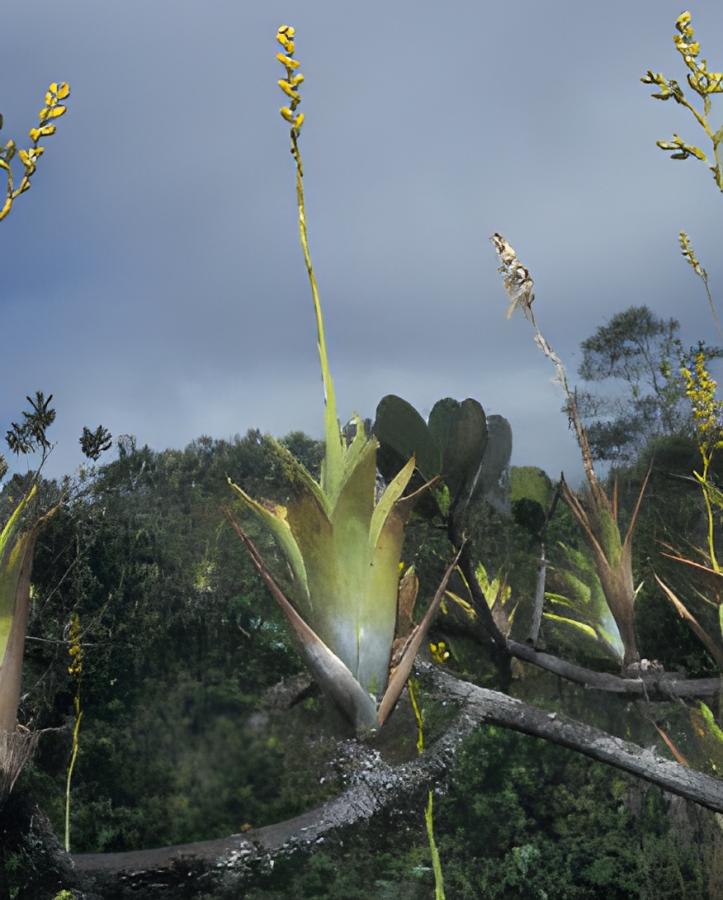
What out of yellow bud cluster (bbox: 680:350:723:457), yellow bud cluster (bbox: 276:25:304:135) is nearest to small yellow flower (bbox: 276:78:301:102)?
yellow bud cluster (bbox: 276:25:304:135)

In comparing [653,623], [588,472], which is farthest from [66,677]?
[588,472]

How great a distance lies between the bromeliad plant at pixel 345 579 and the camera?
94 centimetres

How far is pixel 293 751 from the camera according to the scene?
2.00 meters

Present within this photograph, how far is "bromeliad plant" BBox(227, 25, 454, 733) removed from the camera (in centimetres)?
94

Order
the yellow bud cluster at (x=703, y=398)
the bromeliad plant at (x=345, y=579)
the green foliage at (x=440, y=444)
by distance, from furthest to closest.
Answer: the yellow bud cluster at (x=703, y=398) → the green foliage at (x=440, y=444) → the bromeliad plant at (x=345, y=579)

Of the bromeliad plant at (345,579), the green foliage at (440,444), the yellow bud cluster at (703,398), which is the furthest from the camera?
the yellow bud cluster at (703,398)

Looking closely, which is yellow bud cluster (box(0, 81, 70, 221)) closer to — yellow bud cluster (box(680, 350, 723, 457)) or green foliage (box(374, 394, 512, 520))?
green foliage (box(374, 394, 512, 520))

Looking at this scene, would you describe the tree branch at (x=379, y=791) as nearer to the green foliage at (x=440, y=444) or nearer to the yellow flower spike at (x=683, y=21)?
the green foliage at (x=440, y=444)

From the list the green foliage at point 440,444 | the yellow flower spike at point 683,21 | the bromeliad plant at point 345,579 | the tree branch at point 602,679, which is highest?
the yellow flower spike at point 683,21

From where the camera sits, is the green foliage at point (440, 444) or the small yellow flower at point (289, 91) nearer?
the small yellow flower at point (289, 91)

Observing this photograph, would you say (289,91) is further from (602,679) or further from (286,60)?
(602,679)

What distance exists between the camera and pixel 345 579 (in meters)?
0.97

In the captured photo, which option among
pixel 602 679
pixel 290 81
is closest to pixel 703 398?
pixel 602 679

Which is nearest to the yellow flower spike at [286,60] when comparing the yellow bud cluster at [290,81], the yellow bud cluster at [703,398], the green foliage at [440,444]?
the yellow bud cluster at [290,81]
